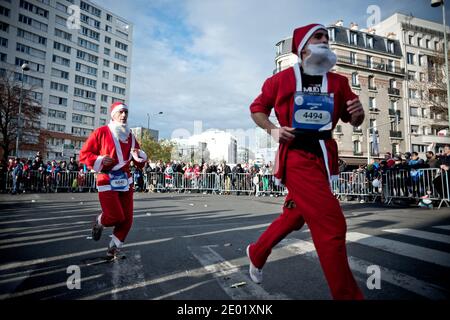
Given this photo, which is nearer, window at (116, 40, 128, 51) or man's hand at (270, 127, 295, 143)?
man's hand at (270, 127, 295, 143)

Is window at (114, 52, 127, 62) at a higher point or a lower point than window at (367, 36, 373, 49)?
higher

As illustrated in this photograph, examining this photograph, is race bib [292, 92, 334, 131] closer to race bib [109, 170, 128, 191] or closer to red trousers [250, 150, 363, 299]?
red trousers [250, 150, 363, 299]

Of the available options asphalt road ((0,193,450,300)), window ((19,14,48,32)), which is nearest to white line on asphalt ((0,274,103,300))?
asphalt road ((0,193,450,300))

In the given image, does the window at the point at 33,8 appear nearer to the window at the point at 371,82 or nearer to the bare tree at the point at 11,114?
the bare tree at the point at 11,114

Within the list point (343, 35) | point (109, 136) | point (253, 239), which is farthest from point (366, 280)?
point (343, 35)

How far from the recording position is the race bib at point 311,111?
96.7 inches

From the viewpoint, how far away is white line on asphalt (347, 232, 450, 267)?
3887 millimetres

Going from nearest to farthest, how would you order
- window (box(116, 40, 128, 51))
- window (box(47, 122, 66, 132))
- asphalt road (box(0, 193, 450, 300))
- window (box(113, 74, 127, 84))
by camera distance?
asphalt road (box(0, 193, 450, 300))
window (box(47, 122, 66, 132))
window (box(113, 74, 127, 84))
window (box(116, 40, 128, 51))

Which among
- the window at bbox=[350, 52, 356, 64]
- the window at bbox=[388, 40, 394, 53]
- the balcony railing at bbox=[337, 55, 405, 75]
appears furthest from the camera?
the window at bbox=[388, 40, 394, 53]

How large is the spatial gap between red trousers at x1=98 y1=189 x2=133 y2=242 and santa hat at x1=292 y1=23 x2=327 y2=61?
2.95m

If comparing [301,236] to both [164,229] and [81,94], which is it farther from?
[81,94]

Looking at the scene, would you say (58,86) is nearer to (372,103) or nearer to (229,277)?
(372,103)

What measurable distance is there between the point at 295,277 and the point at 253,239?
2.10 metres

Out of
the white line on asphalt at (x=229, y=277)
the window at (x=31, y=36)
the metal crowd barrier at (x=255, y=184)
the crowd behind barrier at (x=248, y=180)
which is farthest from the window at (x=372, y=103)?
the window at (x=31, y=36)
